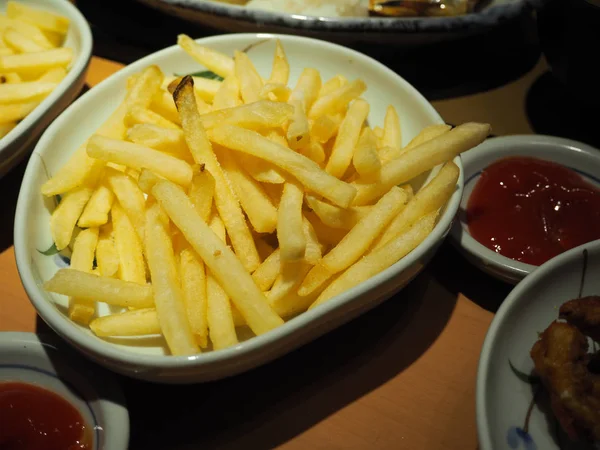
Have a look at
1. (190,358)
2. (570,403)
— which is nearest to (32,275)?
(190,358)

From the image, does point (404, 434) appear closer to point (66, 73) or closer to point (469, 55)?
point (66, 73)

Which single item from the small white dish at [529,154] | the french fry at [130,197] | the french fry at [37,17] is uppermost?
the french fry at [37,17]

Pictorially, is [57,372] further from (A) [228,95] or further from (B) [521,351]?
(B) [521,351]

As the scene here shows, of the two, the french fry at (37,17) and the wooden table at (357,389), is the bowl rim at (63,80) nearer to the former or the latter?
the french fry at (37,17)

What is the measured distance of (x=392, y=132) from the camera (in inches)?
61.1

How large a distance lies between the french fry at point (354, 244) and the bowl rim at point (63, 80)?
1.04 meters

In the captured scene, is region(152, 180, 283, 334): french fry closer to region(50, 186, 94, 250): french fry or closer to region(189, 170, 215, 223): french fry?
region(189, 170, 215, 223): french fry

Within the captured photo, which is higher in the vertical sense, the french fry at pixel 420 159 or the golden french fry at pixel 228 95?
the golden french fry at pixel 228 95

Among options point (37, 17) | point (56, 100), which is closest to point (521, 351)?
point (56, 100)

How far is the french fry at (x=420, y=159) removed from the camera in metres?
1.28

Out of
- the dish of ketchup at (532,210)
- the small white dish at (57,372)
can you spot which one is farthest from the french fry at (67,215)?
the dish of ketchup at (532,210)

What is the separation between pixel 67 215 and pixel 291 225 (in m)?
0.65

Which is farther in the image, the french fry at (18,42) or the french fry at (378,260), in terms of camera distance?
the french fry at (18,42)

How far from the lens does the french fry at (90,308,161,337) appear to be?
3.69ft
